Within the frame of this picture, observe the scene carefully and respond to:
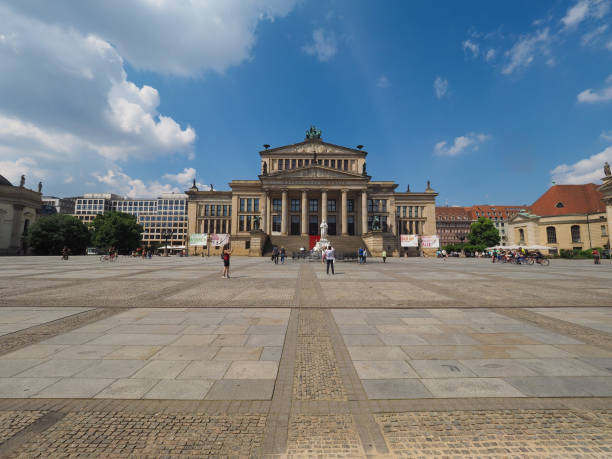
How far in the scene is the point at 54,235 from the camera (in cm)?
4925

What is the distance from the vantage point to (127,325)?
5566mm

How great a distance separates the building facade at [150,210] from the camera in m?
118

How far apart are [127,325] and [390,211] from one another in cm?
5695

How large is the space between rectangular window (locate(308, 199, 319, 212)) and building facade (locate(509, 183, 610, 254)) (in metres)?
44.9

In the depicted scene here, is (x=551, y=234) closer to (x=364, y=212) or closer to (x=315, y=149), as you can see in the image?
(x=364, y=212)

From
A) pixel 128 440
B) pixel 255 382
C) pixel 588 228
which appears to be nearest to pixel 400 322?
pixel 255 382

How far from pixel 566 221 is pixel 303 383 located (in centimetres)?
7269

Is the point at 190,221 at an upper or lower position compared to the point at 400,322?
upper

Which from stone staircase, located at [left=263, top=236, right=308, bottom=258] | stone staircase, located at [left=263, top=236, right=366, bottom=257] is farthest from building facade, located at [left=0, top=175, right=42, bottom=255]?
stone staircase, located at [left=263, top=236, right=366, bottom=257]

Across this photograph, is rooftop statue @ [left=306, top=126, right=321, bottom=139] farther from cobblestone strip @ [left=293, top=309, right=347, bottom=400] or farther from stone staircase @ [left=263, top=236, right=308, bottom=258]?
cobblestone strip @ [left=293, top=309, right=347, bottom=400]

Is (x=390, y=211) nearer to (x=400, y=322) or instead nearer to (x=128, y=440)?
(x=400, y=322)

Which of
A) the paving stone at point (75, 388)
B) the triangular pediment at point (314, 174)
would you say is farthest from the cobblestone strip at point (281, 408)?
A: the triangular pediment at point (314, 174)

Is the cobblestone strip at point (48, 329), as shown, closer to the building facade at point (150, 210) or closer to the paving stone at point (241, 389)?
the paving stone at point (241, 389)

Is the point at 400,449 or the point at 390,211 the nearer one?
the point at 400,449
